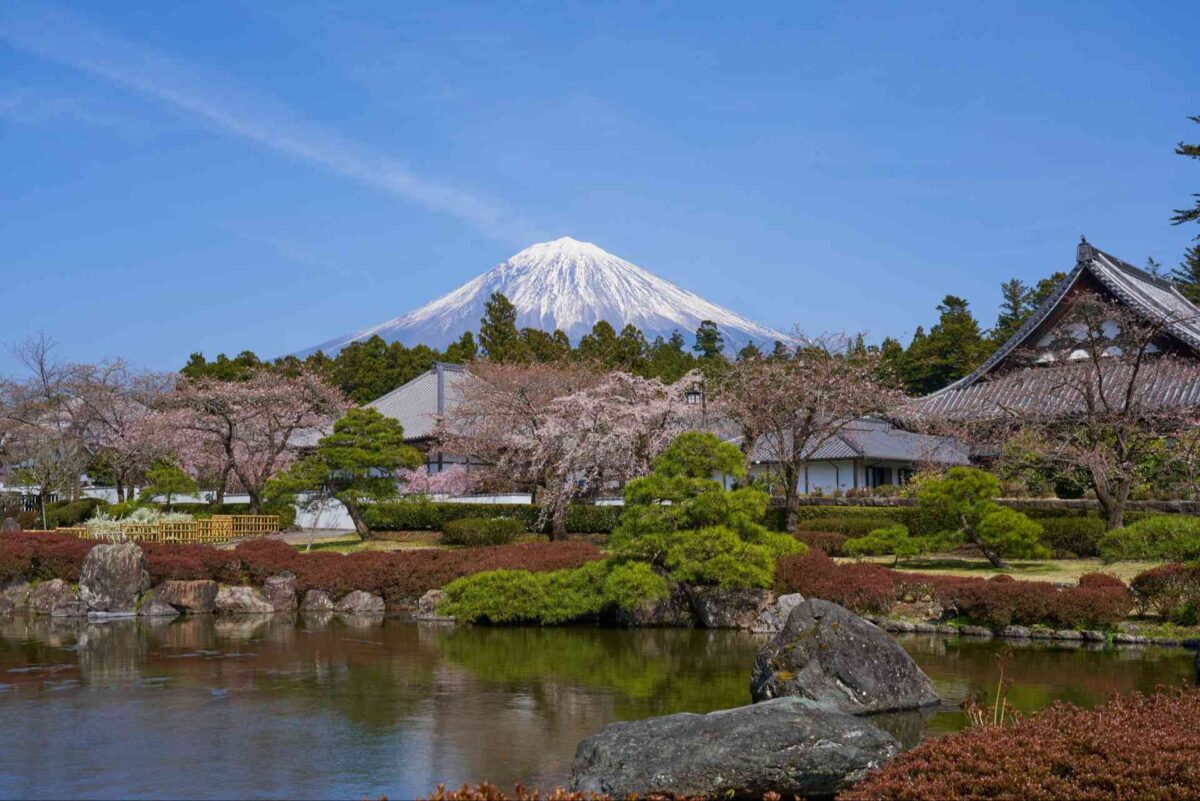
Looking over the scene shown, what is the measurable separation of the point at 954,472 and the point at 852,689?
38.2 ft

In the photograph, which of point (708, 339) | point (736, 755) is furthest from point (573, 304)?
point (736, 755)

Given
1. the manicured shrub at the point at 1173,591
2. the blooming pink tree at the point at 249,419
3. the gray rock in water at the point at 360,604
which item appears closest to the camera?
the manicured shrub at the point at 1173,591

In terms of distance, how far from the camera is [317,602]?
2078 cm

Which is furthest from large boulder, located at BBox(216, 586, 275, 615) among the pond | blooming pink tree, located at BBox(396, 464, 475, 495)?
blooming pink tree, located at BBox(396, 464, 475, 495)

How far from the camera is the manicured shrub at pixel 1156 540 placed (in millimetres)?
18547

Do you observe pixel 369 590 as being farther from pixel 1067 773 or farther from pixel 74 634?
pixel 1067 773

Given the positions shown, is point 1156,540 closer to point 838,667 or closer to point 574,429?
point 838,667

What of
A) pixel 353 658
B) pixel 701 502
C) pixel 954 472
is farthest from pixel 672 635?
pixel 954 472

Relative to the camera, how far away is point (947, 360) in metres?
53.7

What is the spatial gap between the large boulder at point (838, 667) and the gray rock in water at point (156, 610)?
13.7 metres

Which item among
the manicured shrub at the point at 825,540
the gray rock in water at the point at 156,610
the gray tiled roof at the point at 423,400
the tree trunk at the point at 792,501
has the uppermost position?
the gray tiled roof at the point at 423,400

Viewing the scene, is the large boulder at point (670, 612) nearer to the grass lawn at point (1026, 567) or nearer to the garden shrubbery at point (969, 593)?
the garden shrubbery at point (969, 593)

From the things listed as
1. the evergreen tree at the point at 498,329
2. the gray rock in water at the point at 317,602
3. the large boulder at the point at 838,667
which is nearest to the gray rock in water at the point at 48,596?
the gray rock in water at the point at 317,602

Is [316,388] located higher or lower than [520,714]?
higher
